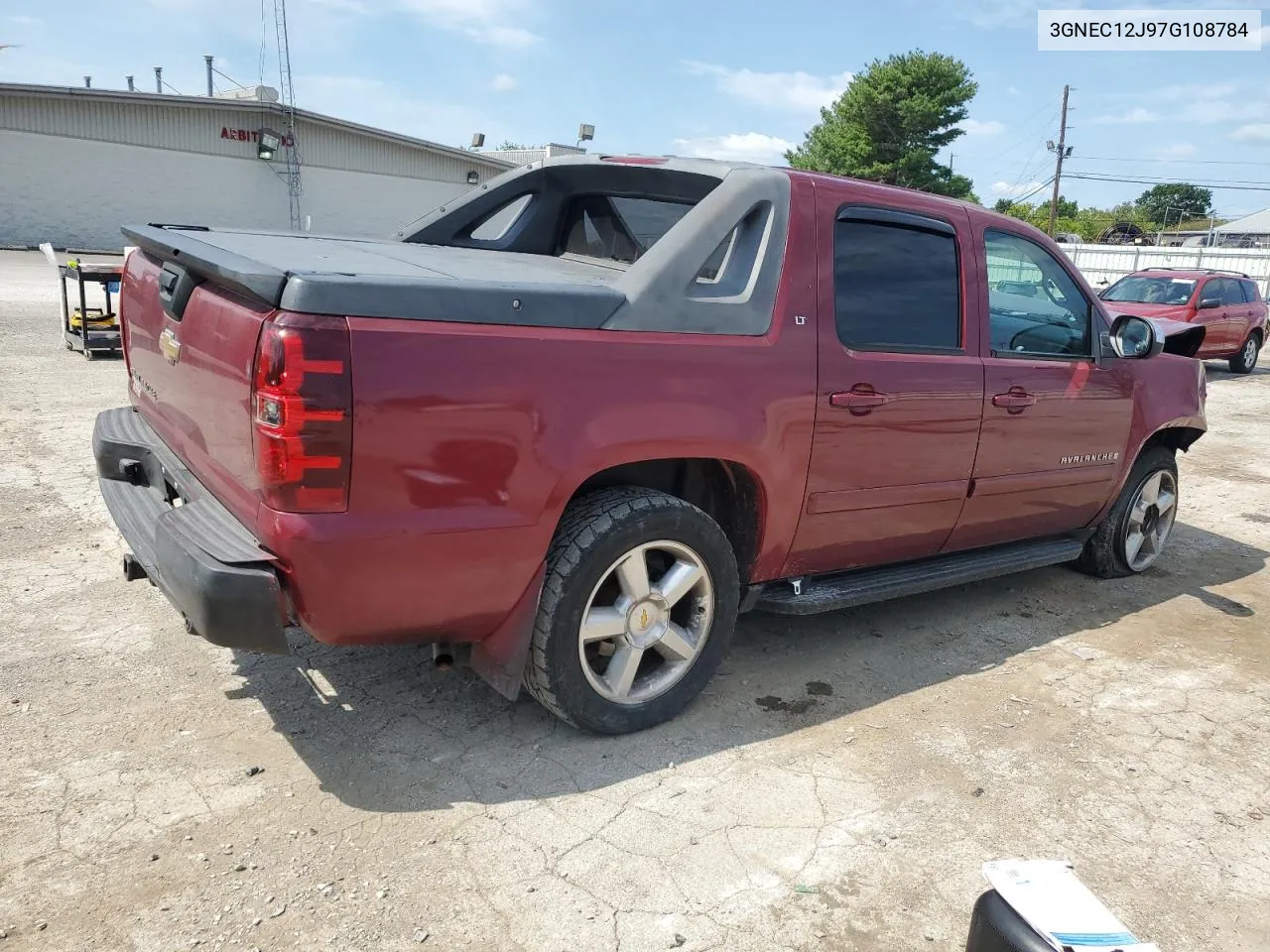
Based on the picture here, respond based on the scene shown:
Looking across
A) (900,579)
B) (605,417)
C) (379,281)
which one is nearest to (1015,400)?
(900,579)

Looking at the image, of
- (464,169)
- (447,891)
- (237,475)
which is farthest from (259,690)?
(464,169)

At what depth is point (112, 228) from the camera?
29.3 meters

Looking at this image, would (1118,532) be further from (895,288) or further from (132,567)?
(132,567)

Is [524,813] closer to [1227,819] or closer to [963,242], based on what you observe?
[1227,819]

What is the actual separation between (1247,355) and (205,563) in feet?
61.7

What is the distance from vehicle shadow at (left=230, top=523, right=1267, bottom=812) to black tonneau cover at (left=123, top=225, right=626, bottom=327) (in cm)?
142

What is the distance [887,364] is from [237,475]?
2320 millimetres

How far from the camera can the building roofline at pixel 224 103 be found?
2620 centimetres

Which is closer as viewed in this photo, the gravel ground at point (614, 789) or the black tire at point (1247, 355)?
the gravel ground at point (614, 789)

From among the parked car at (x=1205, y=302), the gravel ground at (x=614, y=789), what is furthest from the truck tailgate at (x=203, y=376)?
the parked car at (x=1205, y=302)

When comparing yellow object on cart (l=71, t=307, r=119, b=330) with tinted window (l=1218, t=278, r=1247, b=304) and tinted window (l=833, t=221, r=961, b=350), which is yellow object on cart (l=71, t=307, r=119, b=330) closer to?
tinted window (l=833, t=221, r=961, b=350)

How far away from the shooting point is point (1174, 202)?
105438mm

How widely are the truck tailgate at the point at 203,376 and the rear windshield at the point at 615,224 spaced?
169 cm

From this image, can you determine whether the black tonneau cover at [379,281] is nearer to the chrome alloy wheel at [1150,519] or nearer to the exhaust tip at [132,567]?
the exhaust tip at [132,567]
